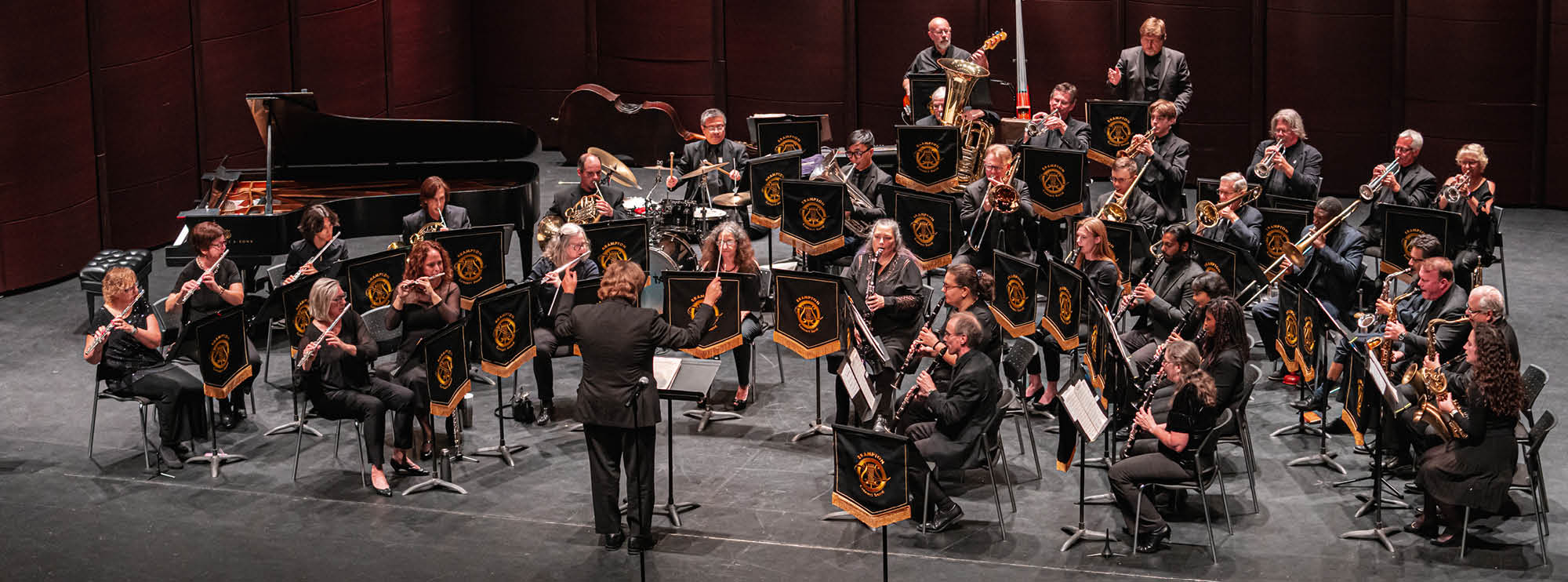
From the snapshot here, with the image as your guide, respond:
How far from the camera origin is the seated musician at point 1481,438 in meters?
7.46

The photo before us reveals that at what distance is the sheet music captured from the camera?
24.1ft

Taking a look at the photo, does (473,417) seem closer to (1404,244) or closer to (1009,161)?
(1009,161)

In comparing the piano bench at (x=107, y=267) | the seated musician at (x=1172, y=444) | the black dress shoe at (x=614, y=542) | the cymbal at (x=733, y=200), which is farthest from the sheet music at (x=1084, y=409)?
the piano bench at (x=107, y=267)

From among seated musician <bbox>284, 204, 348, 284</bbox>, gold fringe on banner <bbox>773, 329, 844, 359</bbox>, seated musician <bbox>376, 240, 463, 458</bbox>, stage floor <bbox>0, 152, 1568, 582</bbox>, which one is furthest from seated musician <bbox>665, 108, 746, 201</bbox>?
seated musician <bbox>376, 240, 463, 458</bbox>

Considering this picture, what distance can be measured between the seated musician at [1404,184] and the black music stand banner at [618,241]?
4775 millimetres

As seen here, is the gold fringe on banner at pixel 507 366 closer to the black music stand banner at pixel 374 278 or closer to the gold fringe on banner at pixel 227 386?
the black music stand banner at pixel 374 278

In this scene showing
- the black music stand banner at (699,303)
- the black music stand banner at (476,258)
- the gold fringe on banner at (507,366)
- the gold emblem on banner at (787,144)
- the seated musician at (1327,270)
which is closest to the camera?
the gold fringe on banner at (507,366)

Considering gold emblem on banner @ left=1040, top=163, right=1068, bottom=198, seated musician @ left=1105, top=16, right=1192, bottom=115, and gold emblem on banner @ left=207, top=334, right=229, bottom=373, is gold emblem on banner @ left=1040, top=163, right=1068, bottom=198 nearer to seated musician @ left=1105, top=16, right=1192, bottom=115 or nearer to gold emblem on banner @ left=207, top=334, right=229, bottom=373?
seated musician @ left=1105, top=16, right=1192, bottom=115

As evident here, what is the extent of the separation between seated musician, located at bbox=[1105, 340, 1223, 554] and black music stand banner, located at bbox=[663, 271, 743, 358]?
8.19ft

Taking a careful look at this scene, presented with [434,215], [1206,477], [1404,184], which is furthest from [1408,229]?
[434,215]

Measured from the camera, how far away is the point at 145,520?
27.7 feet

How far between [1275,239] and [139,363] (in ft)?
22.7

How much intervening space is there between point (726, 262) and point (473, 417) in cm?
184

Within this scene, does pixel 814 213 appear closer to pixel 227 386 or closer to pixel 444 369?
pixel 444 369
